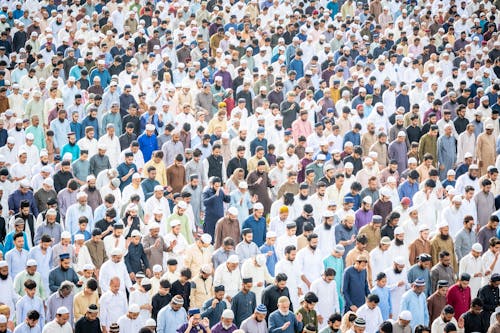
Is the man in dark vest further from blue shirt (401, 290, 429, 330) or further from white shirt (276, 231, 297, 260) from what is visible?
blue shirt (401, 290, 429, 330)

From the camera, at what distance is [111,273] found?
13430mm

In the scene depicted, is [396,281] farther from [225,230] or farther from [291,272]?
[225,230]

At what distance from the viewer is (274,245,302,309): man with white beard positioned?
45.2 feet

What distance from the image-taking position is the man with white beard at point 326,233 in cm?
1474

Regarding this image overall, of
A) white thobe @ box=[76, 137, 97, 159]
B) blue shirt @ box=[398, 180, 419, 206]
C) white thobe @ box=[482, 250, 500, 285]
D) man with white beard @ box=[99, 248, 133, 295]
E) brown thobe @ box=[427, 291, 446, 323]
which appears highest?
white thobe @ box=[76, 137, 97, 159]

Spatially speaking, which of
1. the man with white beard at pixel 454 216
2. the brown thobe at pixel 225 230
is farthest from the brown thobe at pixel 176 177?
the man with white beard at pixel 454 216

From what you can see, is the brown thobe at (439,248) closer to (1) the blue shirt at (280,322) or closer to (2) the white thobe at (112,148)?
(1) the blue shirt at (280,322)

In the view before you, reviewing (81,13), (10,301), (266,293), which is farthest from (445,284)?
(81,13)

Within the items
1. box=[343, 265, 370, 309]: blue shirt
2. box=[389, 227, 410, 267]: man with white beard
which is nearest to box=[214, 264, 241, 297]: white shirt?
box=[343, 265, 370, 309]: blue shirt

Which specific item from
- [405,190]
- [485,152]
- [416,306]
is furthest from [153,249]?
[485,152]

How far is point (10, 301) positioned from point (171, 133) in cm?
606

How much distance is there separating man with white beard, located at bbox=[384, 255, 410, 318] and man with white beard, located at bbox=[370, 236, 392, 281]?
378 mm

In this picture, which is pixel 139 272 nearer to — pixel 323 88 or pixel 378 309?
pixel 378 309

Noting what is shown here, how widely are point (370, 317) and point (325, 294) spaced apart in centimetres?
81
